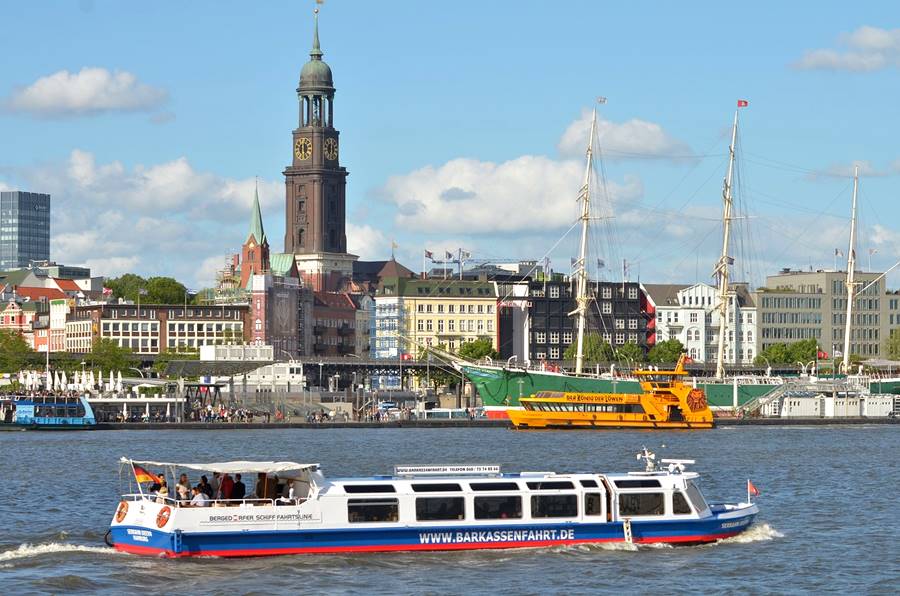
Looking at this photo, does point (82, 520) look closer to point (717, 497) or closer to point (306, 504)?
point (306, 504)

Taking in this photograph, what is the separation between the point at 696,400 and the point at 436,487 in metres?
100

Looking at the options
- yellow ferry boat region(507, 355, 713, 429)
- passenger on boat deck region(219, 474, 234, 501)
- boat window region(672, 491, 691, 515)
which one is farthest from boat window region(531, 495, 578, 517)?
yellow ferry boat region(507, 355, 713, 429)

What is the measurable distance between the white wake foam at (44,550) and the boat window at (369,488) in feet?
24.4

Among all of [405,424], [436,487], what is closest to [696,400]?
[405,424]

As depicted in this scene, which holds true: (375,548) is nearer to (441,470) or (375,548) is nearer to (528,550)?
(441,470)

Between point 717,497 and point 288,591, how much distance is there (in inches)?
1146

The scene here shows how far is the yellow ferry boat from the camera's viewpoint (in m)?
151

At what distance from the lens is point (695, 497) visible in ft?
190

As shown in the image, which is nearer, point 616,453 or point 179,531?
point 179,531

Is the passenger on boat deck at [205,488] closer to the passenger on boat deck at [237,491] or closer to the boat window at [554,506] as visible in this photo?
the passenger on boat deck at [237,491]

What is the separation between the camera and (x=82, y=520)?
66688 mm

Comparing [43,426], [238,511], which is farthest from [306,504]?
Answer: [43,426]

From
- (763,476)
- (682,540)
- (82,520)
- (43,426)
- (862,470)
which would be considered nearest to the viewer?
(682,540)

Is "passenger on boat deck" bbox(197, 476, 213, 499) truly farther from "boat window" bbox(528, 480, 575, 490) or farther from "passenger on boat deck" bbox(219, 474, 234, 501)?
"boat window" bbox(528, 480, 575, 490)
